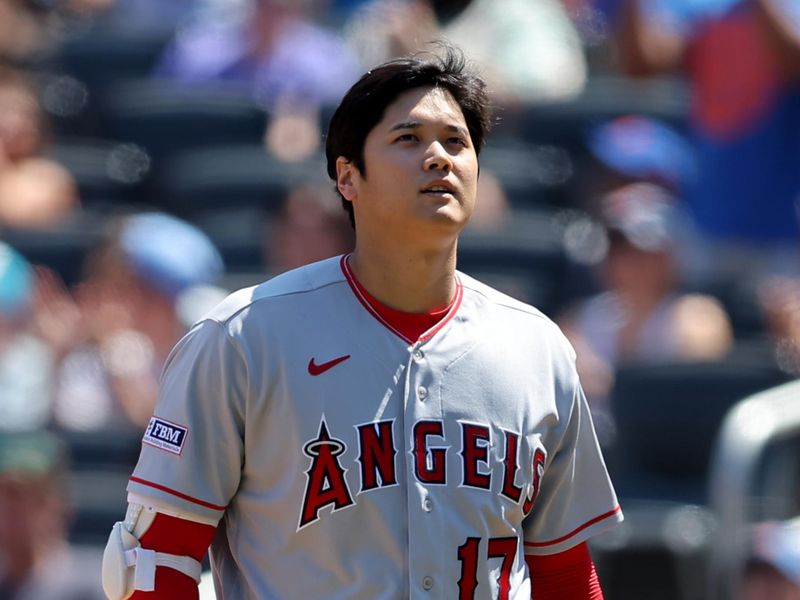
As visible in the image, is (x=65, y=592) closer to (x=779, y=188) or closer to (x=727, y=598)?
(x=727, y=598)

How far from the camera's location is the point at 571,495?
9.49ft

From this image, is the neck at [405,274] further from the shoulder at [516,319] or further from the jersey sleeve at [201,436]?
the jersey sleeve at [201,436]

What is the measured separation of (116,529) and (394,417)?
1.64ft

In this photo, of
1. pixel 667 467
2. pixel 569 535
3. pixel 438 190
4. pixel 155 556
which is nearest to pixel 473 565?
pixel 569 535

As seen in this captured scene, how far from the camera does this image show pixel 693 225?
6.77 m

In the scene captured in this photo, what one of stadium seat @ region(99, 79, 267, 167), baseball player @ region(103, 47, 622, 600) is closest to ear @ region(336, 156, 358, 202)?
baseball player @ region(103, 47, 622, 600)

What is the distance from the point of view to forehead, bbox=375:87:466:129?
269 centimetres

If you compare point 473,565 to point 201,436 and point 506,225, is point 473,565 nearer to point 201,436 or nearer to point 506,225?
point 201,436

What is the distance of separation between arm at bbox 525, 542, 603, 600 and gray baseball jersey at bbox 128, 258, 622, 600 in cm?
12

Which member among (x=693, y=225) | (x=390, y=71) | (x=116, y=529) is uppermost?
(x=693, y=225)

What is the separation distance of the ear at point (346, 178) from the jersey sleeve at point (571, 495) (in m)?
0.54

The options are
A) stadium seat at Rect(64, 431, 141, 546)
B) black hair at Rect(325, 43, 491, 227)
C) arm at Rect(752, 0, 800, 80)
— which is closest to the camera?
black hair at Rect(325, 43, 491, 227)

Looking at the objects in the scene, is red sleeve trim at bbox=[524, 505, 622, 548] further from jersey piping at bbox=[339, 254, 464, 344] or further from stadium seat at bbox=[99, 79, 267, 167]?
stadium seat at bbox=[99, 79, 267, 167]

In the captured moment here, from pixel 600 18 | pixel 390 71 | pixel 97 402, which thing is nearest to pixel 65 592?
pixel 97 402
